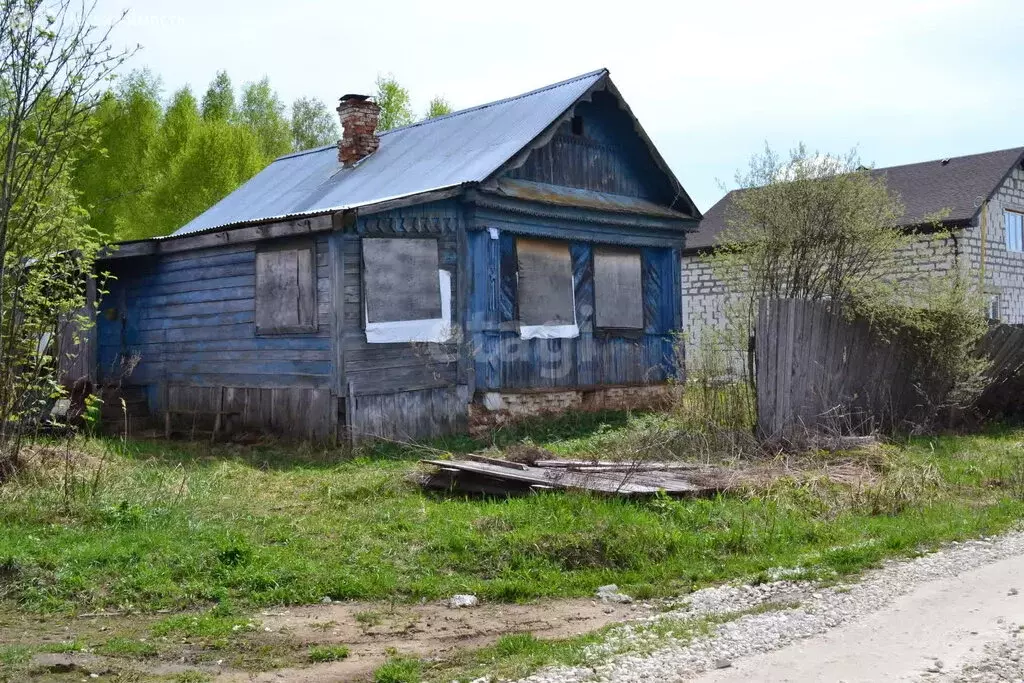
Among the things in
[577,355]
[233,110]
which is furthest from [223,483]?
[233,110]

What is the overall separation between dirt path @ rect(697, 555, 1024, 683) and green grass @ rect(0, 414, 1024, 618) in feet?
2.91

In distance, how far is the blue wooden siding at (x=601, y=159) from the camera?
1573cm

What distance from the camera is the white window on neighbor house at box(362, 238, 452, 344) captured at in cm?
1312

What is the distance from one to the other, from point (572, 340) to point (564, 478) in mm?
6645

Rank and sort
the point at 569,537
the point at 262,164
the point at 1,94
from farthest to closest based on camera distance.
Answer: the point at 262,164 < the point at 1,94 < the point at 569,537

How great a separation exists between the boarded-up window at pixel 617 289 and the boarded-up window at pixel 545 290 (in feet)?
2.29

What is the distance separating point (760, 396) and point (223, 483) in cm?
605

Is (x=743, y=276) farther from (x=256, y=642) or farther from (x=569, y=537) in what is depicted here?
(x=256, y=642)

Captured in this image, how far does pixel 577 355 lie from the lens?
15680 millimetres

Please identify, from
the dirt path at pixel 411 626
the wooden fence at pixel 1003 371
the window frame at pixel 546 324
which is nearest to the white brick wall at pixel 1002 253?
the wooden fence at pixel 1003 371

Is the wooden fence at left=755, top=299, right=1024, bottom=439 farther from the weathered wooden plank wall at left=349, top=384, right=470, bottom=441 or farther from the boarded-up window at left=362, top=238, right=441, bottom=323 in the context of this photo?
the boarded-up window at left=362, top=238, right=441, bottom=323

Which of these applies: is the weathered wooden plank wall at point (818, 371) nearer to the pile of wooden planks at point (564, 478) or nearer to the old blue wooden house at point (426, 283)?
the pile of wooden planks at point (564, 478)

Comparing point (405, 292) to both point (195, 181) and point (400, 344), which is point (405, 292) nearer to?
point (400, 344)

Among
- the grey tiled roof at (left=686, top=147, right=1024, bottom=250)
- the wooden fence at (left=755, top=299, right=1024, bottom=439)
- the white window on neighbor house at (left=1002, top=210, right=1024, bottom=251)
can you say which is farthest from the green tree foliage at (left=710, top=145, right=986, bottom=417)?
the white window on neighbor house at (left=1002, top=210, right=1024, bottom=251)
